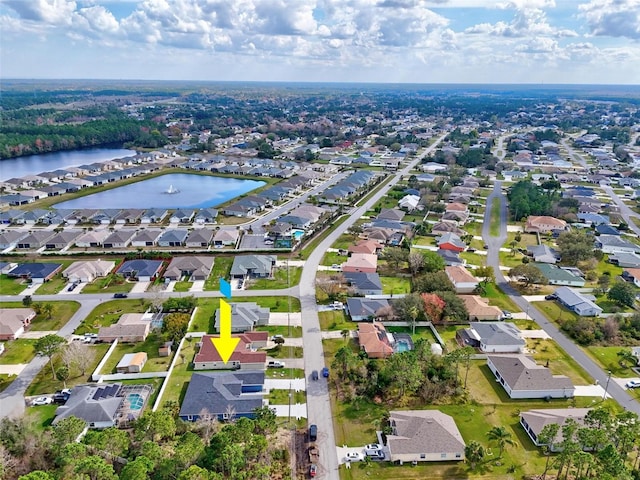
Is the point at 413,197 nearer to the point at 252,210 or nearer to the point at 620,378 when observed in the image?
the point at 252,210

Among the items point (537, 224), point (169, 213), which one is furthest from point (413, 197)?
point (169, 213)

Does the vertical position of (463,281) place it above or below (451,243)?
below

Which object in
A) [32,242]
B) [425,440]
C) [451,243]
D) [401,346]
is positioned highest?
[451,243]

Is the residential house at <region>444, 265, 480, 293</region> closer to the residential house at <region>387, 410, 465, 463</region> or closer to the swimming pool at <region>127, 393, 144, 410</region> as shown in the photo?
the residential house at <region>387, 410, 465, 463</region>

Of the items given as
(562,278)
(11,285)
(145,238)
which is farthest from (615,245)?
(11,285)

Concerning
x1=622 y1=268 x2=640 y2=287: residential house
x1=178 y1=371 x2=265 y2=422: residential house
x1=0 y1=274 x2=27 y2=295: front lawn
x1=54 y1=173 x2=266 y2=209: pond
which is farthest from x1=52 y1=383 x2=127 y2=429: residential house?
x1=622 y1=268 x2=640 y2=287: residential house

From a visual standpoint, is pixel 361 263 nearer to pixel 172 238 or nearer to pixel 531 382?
pixel 531 382
